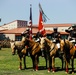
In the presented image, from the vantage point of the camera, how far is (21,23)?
13112 cm

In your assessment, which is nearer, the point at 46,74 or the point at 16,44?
the point at 46,74

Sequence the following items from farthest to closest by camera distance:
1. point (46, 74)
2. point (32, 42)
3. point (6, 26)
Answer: point (6, 26) → point (32, 42) → point (46, 74)

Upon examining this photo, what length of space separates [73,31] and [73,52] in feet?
4.16

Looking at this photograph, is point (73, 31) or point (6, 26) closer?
point (73, 31)

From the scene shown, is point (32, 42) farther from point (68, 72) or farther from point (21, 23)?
point (21, 23)

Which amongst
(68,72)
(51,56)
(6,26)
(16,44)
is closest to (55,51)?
(51,56)

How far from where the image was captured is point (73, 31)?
17750mm

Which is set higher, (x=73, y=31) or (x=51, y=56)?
(x=73, y=31)

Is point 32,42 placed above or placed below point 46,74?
above

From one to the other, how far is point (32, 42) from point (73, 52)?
2.86 m

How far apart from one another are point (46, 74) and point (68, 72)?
1421 mm

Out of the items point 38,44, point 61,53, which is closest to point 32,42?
point 38,44

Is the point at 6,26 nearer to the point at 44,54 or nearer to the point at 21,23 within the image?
the point at 21,23

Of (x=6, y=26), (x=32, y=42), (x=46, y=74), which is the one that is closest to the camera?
(x=46, y=74)
